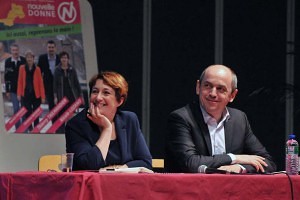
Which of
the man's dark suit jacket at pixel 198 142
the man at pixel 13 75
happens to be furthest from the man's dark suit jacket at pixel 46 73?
the man's dark suit jacket at pixel 198 142

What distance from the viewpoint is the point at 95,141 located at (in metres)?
4.14

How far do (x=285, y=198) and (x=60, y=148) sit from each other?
3137 mm

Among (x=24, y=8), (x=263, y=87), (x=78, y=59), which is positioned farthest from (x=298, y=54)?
(x=24, y=8)

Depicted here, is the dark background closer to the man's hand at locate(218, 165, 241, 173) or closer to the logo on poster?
the logo on poster

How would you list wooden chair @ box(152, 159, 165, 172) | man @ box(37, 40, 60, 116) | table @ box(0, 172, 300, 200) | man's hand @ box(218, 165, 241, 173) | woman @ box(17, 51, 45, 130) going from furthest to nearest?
man @ box(37, 40, 60, 116), woman @ box(17, 51, 45, 130), wooden chair @ box(152, 159, 165, 172), man's hand @ box(218, 165, 241, 173), table @ box(0, 172, 300, 200)

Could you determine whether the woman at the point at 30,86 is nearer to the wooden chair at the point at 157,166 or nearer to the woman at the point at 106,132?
the wooden chair at the point at 157,166

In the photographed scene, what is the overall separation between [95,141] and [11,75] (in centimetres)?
212

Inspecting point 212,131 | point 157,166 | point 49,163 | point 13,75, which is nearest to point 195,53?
point 13,75

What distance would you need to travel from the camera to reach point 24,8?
20.1 ft

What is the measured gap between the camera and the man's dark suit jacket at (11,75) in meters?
6.05

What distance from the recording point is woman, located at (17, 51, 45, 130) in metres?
6.12

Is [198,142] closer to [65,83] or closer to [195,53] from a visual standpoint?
[65,83]

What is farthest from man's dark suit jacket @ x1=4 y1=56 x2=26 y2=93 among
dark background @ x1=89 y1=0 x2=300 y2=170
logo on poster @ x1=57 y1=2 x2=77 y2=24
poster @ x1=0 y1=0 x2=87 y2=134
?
dark background @ x1=89 y1=0 x2=300 y2=170

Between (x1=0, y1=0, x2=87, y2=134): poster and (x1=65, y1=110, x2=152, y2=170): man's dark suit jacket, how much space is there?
1901 mm
